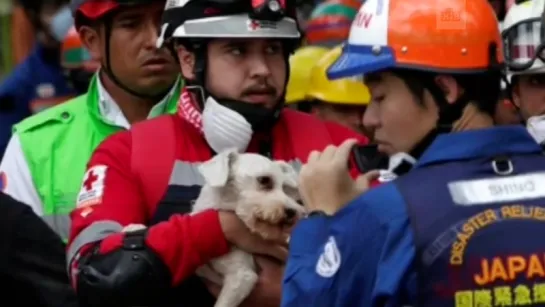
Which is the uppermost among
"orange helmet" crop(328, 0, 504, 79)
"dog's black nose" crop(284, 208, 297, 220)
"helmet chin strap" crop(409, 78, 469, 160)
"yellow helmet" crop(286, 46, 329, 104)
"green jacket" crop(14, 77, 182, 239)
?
"orange helmet" crop(328, 0, 504, 79)

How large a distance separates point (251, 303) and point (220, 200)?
0.33 meters

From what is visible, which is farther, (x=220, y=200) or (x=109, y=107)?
(x=109, y=107)

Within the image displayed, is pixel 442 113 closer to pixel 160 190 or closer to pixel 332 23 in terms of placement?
pixel 160 190

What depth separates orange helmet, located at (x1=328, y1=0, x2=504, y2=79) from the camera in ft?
16.5

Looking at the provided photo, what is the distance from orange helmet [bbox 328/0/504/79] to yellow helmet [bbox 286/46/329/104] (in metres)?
2.97

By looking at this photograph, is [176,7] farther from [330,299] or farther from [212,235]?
[330,299]

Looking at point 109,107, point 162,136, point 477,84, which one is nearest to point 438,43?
point 477,84

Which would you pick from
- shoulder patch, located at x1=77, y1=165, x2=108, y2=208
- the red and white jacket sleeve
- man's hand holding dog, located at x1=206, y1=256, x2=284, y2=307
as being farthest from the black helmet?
man's hand holding dog, located at x1=206, y1=256, x2=284, y2=307

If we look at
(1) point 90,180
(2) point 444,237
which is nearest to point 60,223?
(1) point 90,180

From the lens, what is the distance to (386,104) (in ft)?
16.4

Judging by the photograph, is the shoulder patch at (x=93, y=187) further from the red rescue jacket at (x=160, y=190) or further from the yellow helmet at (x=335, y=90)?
the yellow helmet at (x=335, y=90)

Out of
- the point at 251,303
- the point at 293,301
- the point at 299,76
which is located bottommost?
the point at 299,76

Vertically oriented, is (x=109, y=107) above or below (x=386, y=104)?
below

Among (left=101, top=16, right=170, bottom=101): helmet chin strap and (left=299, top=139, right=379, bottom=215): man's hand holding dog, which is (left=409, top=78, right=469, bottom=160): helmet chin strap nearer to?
(left=299, top=139, right=379, bottom=215): man's hand holding dog
